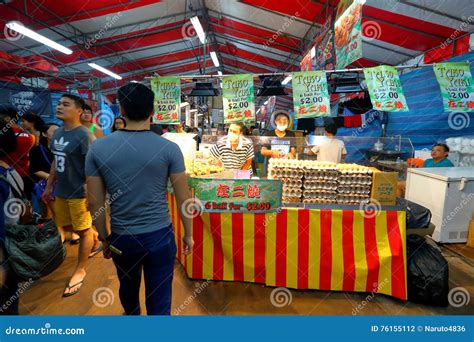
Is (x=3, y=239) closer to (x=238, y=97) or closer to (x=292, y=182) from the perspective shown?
(x=292, y=182)

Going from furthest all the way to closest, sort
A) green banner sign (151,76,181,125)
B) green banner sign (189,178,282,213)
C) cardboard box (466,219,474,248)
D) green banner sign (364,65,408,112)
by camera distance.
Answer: green banner sign (151,76,181,125)
green banner sign (364,65,408,112)
cardboard box (466,219,474,248)
green banner sign (189,178,282,213)

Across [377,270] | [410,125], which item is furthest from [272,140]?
[410,125]

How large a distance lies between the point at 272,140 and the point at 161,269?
3.88 metres

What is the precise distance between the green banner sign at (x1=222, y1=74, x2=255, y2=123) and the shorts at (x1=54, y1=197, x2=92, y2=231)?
2976 millimetres

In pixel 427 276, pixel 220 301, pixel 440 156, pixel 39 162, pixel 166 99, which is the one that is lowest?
pixel 220 301

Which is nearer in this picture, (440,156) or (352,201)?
(352,201)

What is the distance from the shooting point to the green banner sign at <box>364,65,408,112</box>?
449 centimetres

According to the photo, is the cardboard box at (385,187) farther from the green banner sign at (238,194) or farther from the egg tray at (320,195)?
the green banner sign at (238,194)

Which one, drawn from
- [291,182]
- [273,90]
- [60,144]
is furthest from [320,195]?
[273,90]

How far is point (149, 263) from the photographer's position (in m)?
1.77

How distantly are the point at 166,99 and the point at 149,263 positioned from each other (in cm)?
400

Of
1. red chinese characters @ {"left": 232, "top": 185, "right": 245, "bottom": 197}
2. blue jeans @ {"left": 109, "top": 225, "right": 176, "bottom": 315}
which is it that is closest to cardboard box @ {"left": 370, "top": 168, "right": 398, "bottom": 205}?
red chinese characters @ {"left": 232, "top": 185, "right": 245, "bottom": 197}

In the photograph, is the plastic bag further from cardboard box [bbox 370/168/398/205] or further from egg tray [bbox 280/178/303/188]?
egg tray [bbox 280/178/303/188]

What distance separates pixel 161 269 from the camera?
1.81 m
